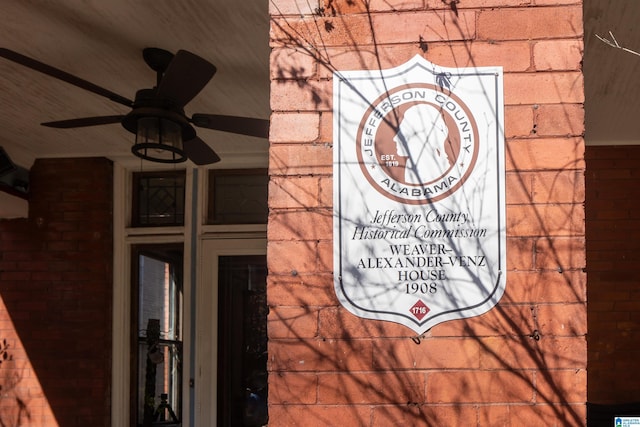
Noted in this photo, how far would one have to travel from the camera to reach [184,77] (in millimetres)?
3387

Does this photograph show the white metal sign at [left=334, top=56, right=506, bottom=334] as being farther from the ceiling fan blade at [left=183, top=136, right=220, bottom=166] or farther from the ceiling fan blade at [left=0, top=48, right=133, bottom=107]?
the ceiling fan blade at [left=183, top=136, right=220, bottom=166]

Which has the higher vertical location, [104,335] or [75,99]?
[75,99]

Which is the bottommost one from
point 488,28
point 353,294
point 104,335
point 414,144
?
point 104,335

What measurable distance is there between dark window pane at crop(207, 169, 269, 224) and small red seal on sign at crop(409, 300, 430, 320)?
3890 millimetres

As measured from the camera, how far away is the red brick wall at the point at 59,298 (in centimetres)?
531

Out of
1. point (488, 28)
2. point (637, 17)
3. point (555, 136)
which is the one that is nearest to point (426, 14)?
point (488, 28)

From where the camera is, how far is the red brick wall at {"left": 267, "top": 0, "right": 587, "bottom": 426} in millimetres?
1730

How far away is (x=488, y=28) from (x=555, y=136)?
1.07 ft

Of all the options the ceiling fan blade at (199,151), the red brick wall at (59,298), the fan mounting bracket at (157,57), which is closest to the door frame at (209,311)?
the red brick wall at (59,298)

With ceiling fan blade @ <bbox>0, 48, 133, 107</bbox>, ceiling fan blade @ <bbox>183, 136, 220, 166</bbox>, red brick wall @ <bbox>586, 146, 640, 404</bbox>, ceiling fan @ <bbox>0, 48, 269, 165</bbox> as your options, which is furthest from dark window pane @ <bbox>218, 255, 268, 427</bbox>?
red brick wall @ <bbox>586, 146, 640, 404</bbox>

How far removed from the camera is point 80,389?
531 centimetres

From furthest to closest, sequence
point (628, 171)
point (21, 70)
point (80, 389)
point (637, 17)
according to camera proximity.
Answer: point (80, 389) → point (628, 171) → point (21, 70) → point (637, 17)

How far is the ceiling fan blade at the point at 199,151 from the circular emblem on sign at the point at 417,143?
2.37 meters

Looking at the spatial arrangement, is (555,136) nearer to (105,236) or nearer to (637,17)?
(637,17)
